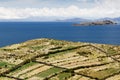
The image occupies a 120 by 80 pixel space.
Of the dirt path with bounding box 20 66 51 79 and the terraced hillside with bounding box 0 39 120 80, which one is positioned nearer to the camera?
the dirt path with bounding box 20 66 51 79

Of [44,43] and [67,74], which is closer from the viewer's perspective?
[67,74]

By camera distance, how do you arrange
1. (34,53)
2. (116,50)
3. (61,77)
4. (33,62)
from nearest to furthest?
(61,77) → (33,62) → (34,53) → (116,50)

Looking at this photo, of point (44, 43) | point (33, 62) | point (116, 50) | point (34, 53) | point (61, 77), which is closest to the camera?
point (61, 77)

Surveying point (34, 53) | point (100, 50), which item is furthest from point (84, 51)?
point (34, 53)

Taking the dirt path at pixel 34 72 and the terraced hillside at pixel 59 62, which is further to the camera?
the terraced hillside at pixel 59 62

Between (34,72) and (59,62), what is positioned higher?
(59,62)

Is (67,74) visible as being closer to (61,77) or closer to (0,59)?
(61,77)

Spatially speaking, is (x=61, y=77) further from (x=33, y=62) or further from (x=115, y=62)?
(x=115, y=62)

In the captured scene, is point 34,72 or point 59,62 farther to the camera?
point 59,62
